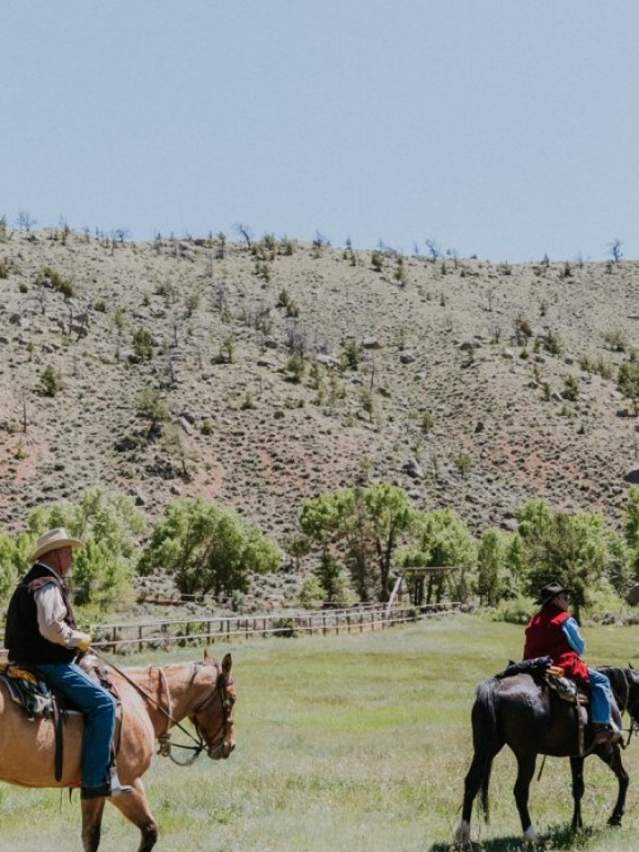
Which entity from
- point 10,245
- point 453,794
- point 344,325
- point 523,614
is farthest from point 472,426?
point 453,794

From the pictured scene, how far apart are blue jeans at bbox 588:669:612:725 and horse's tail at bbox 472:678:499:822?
1411 millimetres

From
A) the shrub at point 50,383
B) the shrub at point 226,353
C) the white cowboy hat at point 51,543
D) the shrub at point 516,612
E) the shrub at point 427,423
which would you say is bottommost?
the shrub at point 516,612

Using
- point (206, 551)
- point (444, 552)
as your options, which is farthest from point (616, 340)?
point (206, 551)

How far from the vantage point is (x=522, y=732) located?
11203mm

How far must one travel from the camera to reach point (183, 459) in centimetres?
8375

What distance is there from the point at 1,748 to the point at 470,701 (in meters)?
19.8

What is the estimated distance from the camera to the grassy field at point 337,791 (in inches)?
446

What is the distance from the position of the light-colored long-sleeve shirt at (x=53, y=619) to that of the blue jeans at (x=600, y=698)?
6.44 metres

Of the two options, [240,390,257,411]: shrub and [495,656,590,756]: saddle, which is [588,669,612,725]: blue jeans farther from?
[240,390,257,411]: shrub

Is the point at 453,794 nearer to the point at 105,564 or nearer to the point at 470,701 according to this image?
the point at 470,701

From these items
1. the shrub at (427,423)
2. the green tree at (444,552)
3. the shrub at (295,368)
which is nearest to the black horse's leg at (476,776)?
the green tree at (444,552)

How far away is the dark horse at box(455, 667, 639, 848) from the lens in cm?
1104

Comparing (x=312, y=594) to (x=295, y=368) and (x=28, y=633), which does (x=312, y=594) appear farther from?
(x=28, y=633)

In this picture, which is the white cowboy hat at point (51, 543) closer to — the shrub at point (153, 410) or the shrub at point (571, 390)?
the shrub at point (153, 410)
